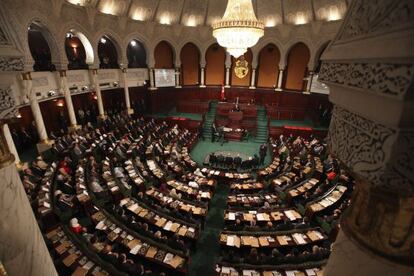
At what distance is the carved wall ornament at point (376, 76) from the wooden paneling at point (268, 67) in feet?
74.5

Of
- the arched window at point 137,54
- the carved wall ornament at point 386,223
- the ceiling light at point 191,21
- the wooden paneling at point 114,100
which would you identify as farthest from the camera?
the arched window at point 137,54

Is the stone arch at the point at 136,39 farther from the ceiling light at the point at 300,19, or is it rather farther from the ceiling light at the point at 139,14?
the ceiling light at the point at 300,19

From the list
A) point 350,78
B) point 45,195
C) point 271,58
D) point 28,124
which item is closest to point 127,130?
point 28,124

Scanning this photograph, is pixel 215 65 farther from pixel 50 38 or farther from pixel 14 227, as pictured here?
pixel 14 227

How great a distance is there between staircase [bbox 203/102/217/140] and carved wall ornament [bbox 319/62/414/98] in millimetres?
17591

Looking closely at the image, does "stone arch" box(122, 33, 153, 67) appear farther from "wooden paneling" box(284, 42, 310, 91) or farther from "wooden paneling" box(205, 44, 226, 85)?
"wooden paneling" box(284, 42, 310, 91)

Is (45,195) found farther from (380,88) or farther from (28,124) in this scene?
(380,88)

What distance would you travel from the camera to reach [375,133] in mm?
1101

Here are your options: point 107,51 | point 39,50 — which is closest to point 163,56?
point 107,51

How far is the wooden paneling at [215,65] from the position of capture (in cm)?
2314

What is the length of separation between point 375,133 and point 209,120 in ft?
63.8

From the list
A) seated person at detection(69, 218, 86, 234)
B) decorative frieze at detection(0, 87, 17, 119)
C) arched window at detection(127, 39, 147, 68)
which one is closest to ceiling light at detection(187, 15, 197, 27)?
arched window at detection(127, 39, 147, 68)

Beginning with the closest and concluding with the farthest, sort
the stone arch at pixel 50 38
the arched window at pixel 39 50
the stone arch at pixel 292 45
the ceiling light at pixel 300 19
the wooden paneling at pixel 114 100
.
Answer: the stone arch at pixel 50 38
the arched window at pixel 39 50
the ceiling light at pixel 300 19
the stone arch at pixel 292 45
the wooden paneling at pixel 114 100

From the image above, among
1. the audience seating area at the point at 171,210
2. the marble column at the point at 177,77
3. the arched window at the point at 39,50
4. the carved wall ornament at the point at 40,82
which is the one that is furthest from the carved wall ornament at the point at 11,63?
the marble column at the point at 177,77
